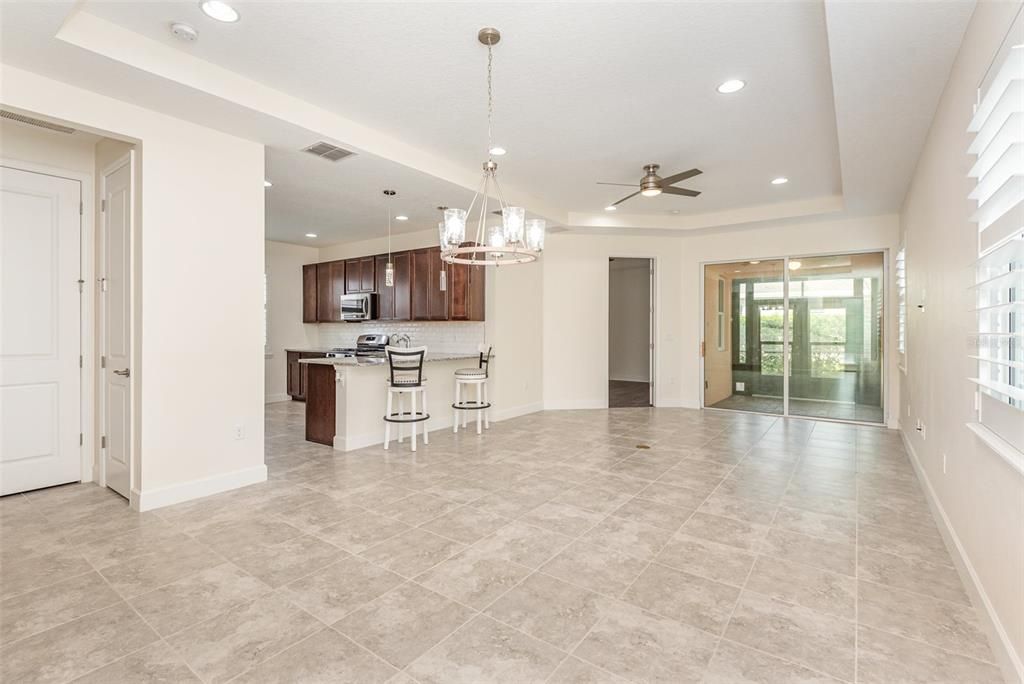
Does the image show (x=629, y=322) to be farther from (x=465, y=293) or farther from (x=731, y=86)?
(x=731, y=86)

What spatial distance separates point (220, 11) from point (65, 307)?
9.01 feet

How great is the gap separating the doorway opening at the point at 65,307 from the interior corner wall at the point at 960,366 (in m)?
4.65

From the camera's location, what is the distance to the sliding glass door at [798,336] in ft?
20.8

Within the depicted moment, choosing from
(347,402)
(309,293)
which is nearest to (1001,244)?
(347,402)

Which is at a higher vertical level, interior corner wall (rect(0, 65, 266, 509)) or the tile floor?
interior corner wall (rect(0, 65, 266, 509))

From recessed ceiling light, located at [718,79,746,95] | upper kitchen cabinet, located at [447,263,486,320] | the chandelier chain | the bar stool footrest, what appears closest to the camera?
the chandelier chain

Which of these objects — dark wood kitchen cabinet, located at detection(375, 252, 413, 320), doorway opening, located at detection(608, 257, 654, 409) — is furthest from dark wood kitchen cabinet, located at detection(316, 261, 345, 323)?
doorway opening, located at detection(608, 257, 654, 409)

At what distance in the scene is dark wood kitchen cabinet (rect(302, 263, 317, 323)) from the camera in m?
8.65

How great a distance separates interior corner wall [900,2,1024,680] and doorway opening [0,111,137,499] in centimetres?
465

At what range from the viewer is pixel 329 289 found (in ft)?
27.6

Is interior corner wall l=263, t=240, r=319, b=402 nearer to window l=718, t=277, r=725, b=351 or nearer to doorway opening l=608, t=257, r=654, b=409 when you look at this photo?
doorway opening l=608, t=257, r=654, b=409

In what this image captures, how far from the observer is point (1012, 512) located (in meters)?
1.75

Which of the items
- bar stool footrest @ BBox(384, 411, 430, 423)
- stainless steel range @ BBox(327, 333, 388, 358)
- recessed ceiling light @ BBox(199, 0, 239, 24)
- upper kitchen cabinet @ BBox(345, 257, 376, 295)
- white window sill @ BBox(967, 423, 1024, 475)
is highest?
recessed ceiling light @ BBox(199, 0, 239, 24)

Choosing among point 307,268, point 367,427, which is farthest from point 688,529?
point 307,268
